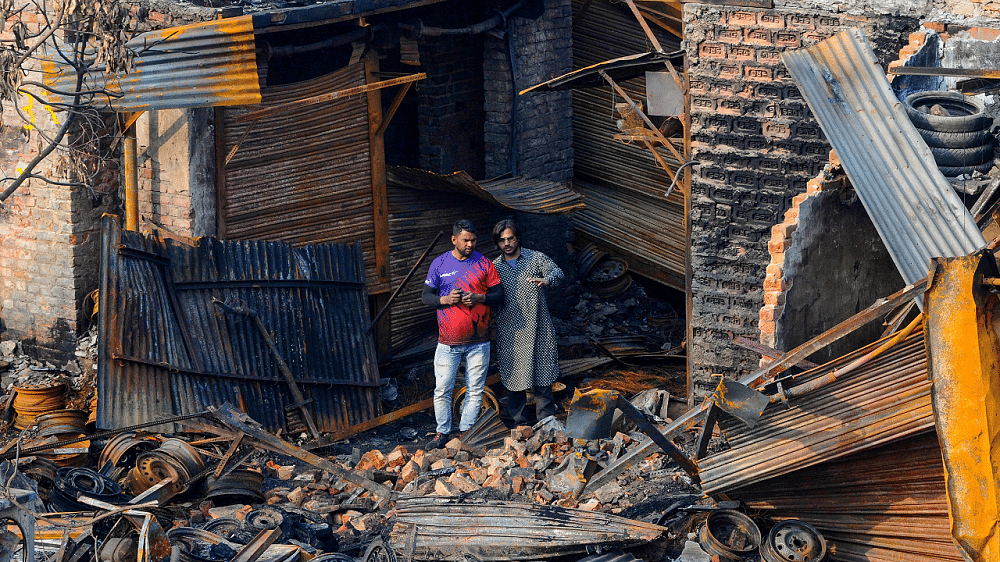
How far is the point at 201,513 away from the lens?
7.15 meters

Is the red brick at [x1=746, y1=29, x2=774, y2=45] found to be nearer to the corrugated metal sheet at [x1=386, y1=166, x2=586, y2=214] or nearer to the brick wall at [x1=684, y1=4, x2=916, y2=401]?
the brick wall at [x1=684, y1=4, x2=916, y2=401]

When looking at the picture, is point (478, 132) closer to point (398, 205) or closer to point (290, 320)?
point (398, 205)

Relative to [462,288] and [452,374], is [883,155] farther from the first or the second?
[452,374]

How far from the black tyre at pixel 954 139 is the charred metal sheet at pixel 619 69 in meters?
1.79

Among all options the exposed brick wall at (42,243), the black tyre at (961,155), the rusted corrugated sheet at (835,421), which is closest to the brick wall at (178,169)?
the exposed brick wall at (42,243)

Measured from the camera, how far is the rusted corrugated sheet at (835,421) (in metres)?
5.88

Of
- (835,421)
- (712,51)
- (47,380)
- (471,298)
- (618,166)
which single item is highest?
(712,51)

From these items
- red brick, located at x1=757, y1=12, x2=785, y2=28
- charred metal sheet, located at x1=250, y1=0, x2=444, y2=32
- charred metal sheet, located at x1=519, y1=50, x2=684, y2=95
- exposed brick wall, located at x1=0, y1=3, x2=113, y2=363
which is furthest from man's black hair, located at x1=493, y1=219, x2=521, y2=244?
exposed brick wall, located at x1=0, y1=3, x2=113, y2=363

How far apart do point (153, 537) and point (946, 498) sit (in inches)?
153

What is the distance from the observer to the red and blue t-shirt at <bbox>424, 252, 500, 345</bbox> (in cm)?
841

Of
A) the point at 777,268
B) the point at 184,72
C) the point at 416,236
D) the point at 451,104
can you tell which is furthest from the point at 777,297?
the point at 451,104

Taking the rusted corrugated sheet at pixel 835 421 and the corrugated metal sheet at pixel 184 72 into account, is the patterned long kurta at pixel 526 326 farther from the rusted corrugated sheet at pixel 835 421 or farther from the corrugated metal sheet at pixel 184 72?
the rusted corrugated sheet at pixel 835 421

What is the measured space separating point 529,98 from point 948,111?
4.88m

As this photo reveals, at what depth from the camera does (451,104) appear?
11047 millimetres
